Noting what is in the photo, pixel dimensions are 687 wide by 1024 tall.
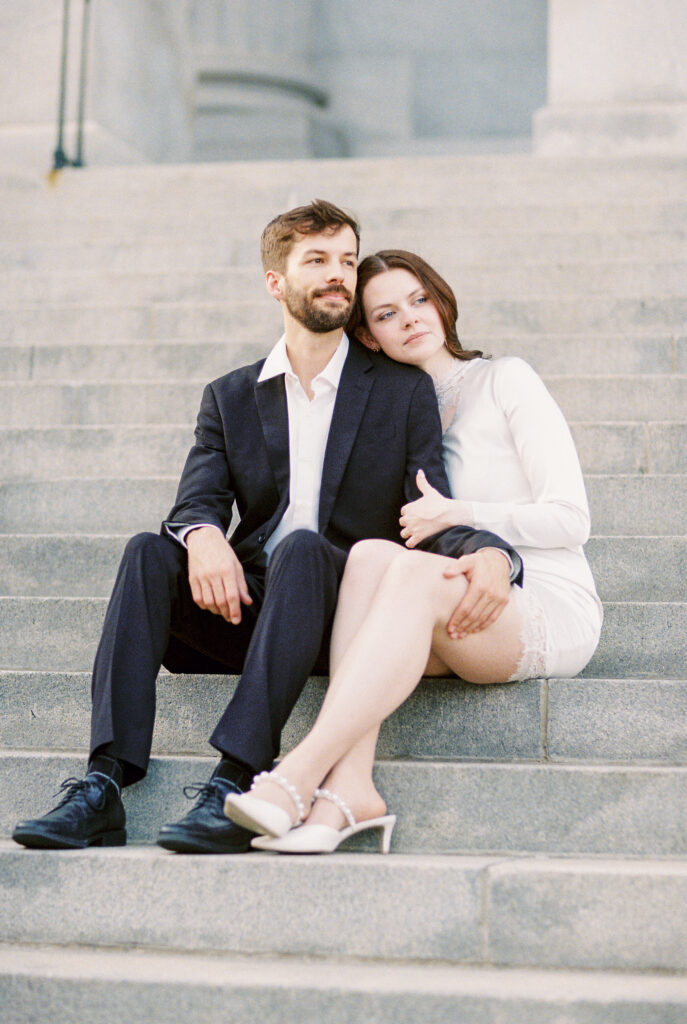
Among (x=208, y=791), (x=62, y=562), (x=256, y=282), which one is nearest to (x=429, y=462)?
(x=208, y=791)

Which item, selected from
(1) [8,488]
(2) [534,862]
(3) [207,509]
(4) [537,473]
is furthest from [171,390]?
(2) [534,862]

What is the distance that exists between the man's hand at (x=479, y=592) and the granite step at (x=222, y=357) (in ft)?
6.31

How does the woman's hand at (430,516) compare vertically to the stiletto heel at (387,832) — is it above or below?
above

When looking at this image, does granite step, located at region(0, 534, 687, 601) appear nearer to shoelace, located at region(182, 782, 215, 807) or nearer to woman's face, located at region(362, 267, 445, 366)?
woman's face, located at region(362, 267, 445, 366)

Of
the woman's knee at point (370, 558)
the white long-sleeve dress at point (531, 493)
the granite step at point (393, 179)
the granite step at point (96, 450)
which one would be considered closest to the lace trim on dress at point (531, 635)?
the white long-sleeve dress at point (531, 493)

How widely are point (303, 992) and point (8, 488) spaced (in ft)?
7.66

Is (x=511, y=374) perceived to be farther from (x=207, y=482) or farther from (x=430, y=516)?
(x=207, y=482)

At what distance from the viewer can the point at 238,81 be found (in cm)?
1106

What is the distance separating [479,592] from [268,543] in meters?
0.62

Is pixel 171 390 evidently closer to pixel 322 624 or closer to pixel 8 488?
pixel 8 488

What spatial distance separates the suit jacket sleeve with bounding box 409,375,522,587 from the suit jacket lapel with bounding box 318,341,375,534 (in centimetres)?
13

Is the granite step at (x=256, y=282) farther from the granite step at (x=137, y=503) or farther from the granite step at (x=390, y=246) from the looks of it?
the granite step at (x=137, y=503)

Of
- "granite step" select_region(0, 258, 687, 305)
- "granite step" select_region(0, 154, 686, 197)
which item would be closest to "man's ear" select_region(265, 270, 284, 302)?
"granite step" select_region(0, 258, 687, 305)

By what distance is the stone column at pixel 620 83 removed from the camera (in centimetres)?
713
